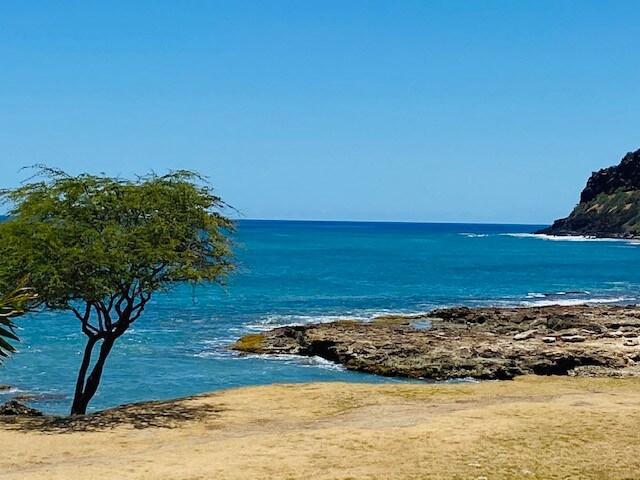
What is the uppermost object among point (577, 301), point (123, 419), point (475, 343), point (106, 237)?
point (106, 237)

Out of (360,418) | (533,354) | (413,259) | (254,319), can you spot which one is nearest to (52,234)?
(360,418)

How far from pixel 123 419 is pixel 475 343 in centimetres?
2926

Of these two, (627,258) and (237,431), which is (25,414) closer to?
(237,431)

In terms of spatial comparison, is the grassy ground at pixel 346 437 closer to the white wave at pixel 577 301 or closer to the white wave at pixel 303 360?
the white wave at pixel 303 360

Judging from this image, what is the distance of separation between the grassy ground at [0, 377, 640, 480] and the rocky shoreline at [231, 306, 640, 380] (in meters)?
11.1

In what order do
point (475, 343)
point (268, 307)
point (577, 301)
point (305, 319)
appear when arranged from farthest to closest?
1. point (577, 301)
2. point (268, 307)
3. point (305, 319)
4. point (475, 343)

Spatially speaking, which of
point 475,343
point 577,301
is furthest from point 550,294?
point 475,343

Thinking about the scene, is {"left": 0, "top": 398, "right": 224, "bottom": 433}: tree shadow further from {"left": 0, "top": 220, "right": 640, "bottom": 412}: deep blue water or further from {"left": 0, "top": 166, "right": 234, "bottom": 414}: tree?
{"left": 0, "top": 220, "right": 640, "bottom": 412}: deep blue water

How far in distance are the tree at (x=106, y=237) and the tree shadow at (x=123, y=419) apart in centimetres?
330

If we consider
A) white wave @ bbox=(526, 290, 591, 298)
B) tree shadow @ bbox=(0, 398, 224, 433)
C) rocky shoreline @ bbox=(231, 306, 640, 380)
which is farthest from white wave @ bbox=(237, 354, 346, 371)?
white wave @ bbox=(526, 290, 591, 298)

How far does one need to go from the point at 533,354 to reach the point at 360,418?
2159 cm

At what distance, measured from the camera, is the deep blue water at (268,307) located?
141ft

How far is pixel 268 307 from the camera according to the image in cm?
7781

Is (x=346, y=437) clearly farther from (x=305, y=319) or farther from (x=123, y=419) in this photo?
(x=305, y=319)
